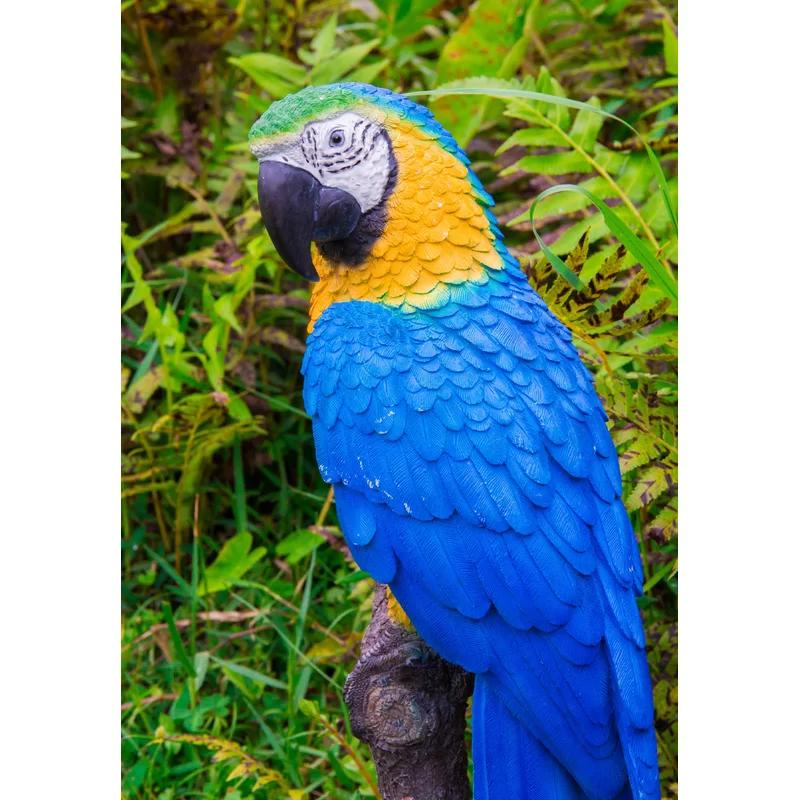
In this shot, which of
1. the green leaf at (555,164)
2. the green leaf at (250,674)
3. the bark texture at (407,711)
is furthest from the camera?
the green leaf at (250,674)

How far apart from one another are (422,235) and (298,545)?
792 millimetres

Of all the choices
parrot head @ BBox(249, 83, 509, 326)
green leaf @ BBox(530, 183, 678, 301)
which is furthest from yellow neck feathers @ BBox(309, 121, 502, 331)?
green leaf @ BBox(530, 183, 678, 301)

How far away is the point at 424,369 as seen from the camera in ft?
3.50

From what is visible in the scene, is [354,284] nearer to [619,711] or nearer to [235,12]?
[619,711]

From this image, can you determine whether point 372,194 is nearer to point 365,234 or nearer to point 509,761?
point 365,234

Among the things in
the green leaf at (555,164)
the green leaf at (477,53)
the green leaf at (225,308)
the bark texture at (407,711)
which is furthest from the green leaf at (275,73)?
the bark texture at (407,711)

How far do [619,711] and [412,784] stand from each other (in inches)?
11.1

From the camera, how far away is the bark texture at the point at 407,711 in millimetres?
1149

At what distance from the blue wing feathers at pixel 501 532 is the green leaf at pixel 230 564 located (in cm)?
66

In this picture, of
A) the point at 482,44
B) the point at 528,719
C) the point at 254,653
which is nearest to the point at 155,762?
the point at 254,653

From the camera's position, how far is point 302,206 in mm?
1102

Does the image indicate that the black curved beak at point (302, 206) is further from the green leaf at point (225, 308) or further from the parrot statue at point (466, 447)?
the green leaf at point (225, 308)

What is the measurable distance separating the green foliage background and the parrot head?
263mm

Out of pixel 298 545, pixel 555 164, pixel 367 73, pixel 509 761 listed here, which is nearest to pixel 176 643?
pixel 298 545
